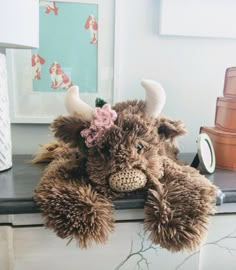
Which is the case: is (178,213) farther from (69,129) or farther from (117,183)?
(69,129)

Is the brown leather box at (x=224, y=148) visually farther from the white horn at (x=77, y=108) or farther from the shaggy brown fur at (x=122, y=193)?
the white horn at (x=77, y=108)

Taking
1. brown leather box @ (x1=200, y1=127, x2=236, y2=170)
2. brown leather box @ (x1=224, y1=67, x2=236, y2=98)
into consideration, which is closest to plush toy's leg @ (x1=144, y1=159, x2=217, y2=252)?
brown leather box @ (x1=200, y1=127, x2=236, y2=170)

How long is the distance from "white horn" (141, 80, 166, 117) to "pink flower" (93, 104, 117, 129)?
10 centimetres

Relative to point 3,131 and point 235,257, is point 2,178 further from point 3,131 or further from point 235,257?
point 235,257

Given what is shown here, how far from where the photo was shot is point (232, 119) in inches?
32.2

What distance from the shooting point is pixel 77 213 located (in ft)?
1.72

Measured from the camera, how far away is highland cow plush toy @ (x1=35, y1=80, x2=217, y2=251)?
1.75 ft

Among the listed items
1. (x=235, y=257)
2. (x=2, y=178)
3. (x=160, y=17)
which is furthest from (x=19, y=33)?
(x=235, y=257)

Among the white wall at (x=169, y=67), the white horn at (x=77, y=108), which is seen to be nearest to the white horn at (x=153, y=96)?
the white horn at (x=77, y=108)

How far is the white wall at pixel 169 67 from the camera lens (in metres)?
0.97

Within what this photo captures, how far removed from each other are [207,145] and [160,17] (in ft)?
1.58

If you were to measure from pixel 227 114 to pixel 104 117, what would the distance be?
442 mm

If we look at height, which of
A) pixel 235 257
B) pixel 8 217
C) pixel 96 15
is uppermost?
pixel 96 15

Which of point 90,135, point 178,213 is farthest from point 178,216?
point 90,135
